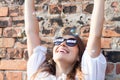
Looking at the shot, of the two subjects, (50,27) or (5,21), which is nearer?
(50,27)

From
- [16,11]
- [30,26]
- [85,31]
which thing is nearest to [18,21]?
[16,11]

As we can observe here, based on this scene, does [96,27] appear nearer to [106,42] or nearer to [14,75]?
[106,42]

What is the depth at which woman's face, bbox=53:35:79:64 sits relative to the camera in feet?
7.48

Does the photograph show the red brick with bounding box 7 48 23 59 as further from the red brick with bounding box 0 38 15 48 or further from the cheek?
the cheek

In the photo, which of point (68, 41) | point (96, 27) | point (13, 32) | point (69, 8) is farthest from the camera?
point (13, 32)

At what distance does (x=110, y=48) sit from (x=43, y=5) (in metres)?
0.56

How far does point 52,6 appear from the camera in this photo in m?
2.60

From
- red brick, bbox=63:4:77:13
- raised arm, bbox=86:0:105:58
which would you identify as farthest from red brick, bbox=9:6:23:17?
raised arm, bbox=86:0:105:58

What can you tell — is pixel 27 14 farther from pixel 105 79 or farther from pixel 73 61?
pixel 105 79

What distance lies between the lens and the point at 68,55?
7.55 feet

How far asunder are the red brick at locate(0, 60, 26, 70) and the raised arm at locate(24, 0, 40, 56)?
16 cm

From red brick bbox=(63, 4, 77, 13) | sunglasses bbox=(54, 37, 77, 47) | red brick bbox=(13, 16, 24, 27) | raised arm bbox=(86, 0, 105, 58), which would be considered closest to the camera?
raised arm bbox=(86, 0, 105, 58)

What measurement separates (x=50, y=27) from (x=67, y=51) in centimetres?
35

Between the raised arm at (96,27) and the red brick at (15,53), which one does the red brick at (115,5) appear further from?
the red brick at (15,53)
